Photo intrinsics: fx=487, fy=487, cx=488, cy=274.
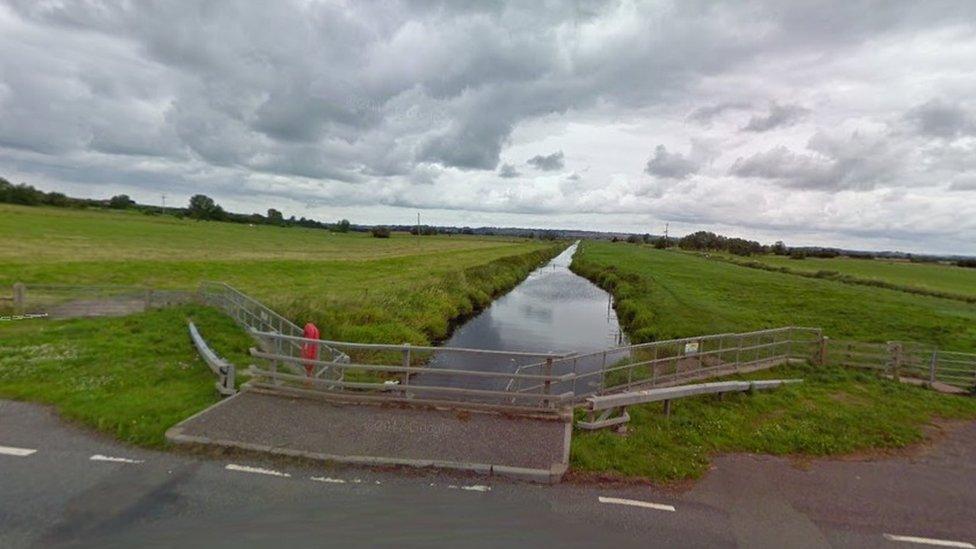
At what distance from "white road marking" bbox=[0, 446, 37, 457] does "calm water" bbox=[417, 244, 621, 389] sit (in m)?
9.17

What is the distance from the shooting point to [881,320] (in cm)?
2892

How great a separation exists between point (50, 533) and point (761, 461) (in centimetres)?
1001

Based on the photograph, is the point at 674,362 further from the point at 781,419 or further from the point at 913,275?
the point at 913,275

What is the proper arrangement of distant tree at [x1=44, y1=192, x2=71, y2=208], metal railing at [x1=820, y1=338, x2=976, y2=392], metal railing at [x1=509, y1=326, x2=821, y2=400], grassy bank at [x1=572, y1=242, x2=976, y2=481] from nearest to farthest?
grassy bank at [x1=572, y1=242, x2=976, y2=481], metal railing at [x1=509, y1=326, x2=821, y2=400], metal railing at [x1=820, y1=338, x2=976, y2=392], distant tree at [x1=44, y1=192, x2=71, y2=208]

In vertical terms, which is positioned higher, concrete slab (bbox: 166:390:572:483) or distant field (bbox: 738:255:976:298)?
distant field (bbox: 738:255:976:298)

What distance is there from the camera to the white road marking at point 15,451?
7117 mm

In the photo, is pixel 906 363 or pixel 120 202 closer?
pixel 906 363

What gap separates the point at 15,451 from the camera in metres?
7.21

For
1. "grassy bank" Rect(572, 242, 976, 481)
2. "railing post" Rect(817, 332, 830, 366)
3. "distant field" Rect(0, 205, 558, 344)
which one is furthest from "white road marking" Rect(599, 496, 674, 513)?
"distant field" Rect(0, 205, 558, 344)

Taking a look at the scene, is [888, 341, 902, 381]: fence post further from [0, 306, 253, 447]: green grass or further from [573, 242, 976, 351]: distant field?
[0, 306, 253, 447]: green grass

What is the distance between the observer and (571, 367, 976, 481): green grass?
7.92 m

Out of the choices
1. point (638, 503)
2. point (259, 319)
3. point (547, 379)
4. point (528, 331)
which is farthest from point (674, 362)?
point (259, 319)

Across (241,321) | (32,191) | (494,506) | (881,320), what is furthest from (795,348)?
(32,191)

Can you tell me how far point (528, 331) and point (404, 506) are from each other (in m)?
21.3
